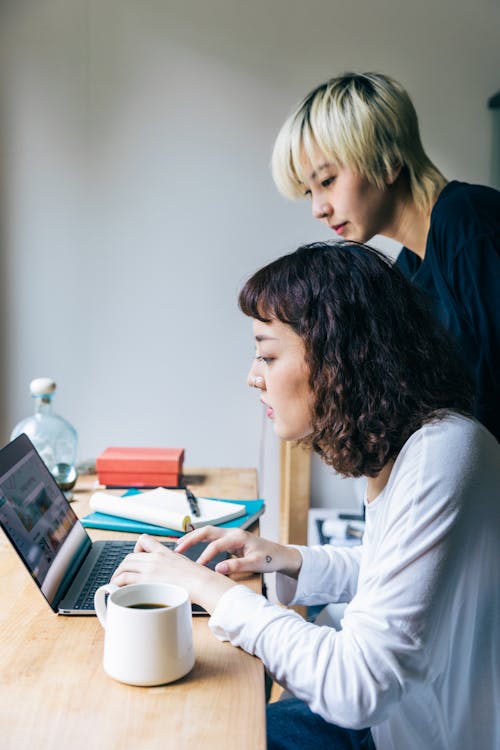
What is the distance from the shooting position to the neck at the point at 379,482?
3.12 feet

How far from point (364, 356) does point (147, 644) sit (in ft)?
1.40

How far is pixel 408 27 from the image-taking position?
89.4 inches

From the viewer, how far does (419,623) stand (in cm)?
77

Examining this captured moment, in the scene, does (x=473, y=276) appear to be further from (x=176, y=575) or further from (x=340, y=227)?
(x=176, y=575)

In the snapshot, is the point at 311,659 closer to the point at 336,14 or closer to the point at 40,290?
the point at 40,290

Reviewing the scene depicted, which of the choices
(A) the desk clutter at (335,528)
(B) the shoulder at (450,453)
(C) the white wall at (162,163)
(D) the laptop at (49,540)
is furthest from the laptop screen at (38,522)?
(C) the white wall at (162,163)

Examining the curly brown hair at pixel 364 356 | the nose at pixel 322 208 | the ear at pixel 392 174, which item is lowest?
the curly brown hair at pixel 364 356

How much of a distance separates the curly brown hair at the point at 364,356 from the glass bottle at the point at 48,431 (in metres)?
0.91

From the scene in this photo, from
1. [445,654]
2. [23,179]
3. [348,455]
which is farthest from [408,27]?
[445,654]

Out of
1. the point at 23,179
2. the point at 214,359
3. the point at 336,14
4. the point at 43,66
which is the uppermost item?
the point at 336,14

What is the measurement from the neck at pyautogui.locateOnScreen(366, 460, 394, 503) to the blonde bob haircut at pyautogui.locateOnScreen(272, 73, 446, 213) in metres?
0.69

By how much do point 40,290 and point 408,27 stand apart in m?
1.41

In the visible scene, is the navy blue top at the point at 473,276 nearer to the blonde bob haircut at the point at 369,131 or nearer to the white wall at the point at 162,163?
the blonde bob haircut at the point at 369,131

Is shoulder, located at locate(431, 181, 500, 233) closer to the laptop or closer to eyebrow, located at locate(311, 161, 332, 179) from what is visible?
eyebrow, located at locate(311, 161, 332, 179)
